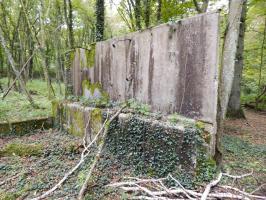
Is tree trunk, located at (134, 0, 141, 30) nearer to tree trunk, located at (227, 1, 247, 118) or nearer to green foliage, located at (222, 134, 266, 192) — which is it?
tree trunk, located at (227, 1, 247, 118)

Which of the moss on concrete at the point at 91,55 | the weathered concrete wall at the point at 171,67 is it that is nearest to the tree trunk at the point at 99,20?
the moss on concrete at the point at 91,55

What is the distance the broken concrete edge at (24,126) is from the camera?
227 inches

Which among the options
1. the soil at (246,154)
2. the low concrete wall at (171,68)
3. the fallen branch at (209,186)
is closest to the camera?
the fallen branch at (209,186)

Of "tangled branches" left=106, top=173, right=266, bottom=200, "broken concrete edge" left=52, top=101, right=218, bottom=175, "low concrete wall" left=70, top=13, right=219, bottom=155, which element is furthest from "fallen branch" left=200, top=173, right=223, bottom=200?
"low concrete wall" left=70, top=13, right=219, bottom=155

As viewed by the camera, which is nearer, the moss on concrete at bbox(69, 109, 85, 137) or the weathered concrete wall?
the weathered concrete wall

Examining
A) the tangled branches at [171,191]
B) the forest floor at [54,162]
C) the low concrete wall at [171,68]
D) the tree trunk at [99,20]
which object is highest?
the tree trunk at [99,20]

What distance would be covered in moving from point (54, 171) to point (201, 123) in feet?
8.68

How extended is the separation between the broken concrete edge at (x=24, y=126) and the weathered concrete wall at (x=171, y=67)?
255cm

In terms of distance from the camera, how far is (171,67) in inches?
146

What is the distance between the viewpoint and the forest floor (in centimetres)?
336

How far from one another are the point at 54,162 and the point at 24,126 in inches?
94.8

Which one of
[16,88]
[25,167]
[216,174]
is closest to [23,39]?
[16,88]

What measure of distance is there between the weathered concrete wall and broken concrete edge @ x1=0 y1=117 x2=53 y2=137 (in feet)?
8.37

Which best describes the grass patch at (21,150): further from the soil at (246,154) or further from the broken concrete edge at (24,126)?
the soil at (246,154)
